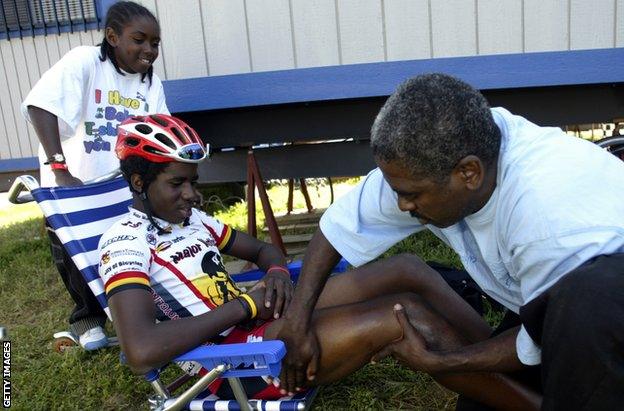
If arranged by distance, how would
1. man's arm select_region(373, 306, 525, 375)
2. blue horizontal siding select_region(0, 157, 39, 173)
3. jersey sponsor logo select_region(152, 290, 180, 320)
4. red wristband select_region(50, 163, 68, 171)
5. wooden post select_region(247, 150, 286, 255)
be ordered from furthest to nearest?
blue horizontal siding select_region(0, 157, 39, 173) → wooden post select_region(247, 150, 286, 255) → red wristband select_region(50, 163, 68, 171) → jersey sponsor logo select_region(152, 290, 180, 320) → man's arm select_region(373, 306, 525, 375)

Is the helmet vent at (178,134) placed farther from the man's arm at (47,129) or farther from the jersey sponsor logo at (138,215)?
the man's arm at (47,129)

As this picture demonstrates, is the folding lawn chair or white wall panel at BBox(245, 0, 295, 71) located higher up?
white wall panel at BBox(245, 0, 295, 71)

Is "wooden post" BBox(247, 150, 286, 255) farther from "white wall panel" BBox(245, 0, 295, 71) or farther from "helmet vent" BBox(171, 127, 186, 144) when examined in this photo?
"helmet vent" BBox(171, 127, 186, 144)

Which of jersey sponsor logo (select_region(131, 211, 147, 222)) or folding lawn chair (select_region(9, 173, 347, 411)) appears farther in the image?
jersey sponsor logo (select_region(131, 211, 147, 222))

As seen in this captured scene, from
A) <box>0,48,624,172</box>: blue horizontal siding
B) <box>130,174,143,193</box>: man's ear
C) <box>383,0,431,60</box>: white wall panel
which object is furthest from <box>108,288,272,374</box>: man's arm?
<box>383,0,431,60</box>: white wall panel

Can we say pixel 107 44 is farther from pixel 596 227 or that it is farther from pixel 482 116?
pixel 596 227

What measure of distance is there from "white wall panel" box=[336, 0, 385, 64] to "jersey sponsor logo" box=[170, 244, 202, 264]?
196 cm

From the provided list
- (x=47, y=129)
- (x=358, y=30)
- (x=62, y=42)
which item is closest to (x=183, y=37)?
(x=358, y=30)

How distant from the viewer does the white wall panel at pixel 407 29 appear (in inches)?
145

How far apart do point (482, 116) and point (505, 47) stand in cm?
242

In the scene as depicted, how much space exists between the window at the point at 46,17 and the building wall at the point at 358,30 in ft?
3.33

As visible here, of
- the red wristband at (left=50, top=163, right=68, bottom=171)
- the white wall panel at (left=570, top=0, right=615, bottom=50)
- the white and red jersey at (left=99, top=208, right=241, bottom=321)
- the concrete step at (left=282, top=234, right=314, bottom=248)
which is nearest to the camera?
the white and red jersey at (left=99, top=208, right=241, bottom=321)

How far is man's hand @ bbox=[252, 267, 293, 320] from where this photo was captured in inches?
88.0

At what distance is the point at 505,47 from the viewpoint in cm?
369
